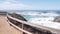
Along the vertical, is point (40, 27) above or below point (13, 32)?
above

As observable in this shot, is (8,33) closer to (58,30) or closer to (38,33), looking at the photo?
(38,33)

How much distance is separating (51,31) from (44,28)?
0.61 m

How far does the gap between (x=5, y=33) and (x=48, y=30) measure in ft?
19.4

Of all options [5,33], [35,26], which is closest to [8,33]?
[5,33]

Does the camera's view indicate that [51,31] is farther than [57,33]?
Yes

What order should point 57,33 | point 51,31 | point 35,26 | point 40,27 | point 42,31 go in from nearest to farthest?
point 57,33 < point 51,31 < point 42,31 < point 40,27 < point 35,26

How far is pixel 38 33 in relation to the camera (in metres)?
5.63

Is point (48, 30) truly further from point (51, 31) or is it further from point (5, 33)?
point (5, 33)

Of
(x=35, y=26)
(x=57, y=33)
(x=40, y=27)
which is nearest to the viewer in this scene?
(x=57, y=33)

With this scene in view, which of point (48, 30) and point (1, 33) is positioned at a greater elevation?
point (48, 30)

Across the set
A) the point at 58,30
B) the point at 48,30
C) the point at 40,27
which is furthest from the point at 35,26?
the point at 58,30

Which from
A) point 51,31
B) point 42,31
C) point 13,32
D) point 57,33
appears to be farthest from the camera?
point 13,32

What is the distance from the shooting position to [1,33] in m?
10.7

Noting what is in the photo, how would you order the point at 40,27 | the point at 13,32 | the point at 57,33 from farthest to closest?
the point at 13,32
the point at 40,27
the point at 57,33
